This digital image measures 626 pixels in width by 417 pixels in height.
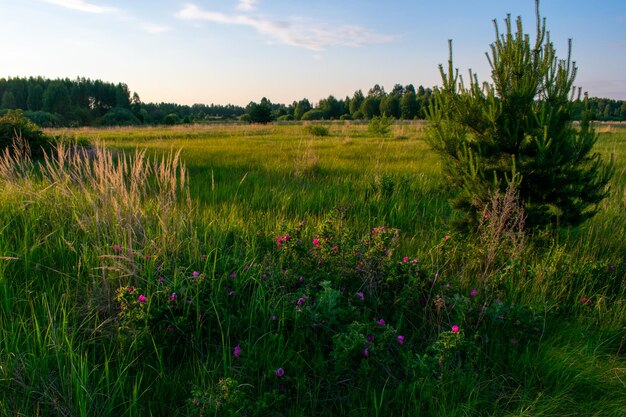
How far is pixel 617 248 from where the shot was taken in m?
3.47

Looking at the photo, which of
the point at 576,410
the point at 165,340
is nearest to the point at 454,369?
the point at 576,410

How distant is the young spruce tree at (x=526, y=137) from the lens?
324 centimetres

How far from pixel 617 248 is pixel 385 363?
2.87 m

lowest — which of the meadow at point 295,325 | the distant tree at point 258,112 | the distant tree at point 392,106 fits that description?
the meadow at point 295,325

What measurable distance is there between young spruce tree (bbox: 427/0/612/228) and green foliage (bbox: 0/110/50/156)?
704 centimetres

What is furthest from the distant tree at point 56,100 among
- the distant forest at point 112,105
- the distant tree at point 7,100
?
the distant tree at point 7,100

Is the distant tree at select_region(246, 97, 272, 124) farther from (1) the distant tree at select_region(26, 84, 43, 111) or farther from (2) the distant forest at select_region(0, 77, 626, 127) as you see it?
(1) the distant tree at select_region(26, 84, 43, 111)

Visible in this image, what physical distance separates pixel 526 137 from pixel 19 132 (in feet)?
26.6

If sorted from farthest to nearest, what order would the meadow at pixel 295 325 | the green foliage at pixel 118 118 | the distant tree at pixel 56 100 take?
the distant tree at pixel 56 100
the green foliage at pixel 118 118
the meadow at pixel 295 325

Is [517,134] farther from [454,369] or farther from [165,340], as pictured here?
[165,340]

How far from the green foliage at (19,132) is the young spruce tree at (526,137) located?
704cm

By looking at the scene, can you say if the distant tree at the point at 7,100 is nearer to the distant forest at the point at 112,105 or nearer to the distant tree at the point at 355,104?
the distant forest at the point at 112,105

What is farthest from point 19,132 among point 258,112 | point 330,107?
point 330,107

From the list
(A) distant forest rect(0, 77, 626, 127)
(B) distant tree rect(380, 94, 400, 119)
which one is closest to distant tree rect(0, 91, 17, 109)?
(A) distant forest rect(0, 77, 626, 127)
